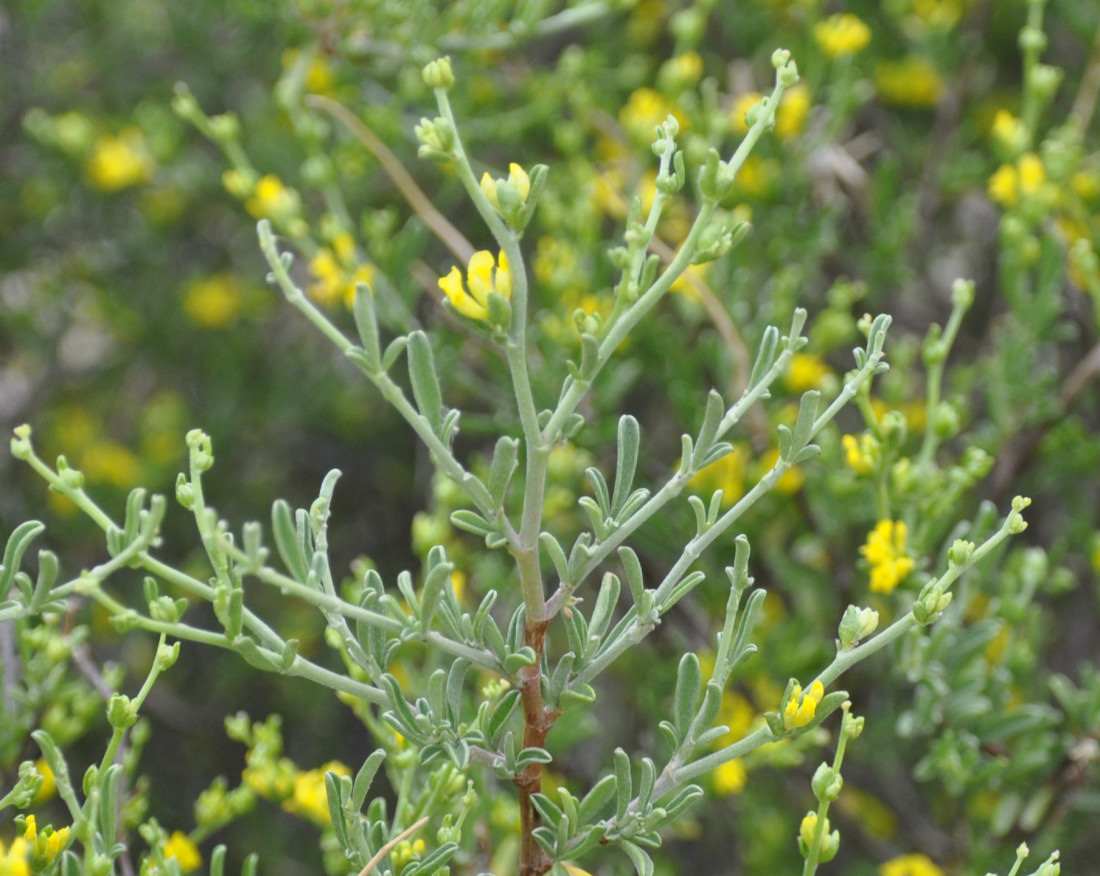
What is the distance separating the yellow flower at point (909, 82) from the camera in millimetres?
2887

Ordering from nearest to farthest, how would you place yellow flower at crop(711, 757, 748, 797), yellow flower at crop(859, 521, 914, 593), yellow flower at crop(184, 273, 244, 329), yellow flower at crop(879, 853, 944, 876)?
yellow flower at crop(859, 521, 914, 593), yellow flower at crop(711, 757, 748, 797), yellow flower at crop(879, 853, 944, 876), yellow flower at crop(184, 273, 244, 329)

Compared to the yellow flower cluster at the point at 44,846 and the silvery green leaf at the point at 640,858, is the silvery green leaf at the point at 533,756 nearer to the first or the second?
the silvery green leaf at the point at 640,858

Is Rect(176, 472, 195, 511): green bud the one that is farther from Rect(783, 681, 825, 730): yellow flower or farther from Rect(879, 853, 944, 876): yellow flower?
Rect(879, 853, 944, 876): yellow flower

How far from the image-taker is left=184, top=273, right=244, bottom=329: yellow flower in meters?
3.29

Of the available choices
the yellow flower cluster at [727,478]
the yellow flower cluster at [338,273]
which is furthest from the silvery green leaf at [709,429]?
the yellow flower cluster at [338,273]

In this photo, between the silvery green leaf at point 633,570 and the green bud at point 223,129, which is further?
the green bud at point 223,129

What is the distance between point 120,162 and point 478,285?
2.10 meters

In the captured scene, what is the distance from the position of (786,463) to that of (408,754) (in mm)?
564

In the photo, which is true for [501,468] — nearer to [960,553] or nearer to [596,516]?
[596,516]

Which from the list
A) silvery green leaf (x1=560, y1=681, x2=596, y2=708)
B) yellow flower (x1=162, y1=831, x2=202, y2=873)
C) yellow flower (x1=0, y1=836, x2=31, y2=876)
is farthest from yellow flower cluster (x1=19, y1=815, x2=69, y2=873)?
silvery green leaf (x1=560, y1=681, x2=596, y2=708)

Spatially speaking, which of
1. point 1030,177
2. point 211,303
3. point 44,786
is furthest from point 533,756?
point 211,303

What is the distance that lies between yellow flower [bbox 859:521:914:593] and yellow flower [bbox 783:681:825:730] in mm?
442

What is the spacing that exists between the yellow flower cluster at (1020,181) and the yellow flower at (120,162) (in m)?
1.94

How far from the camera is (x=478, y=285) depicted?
0.91 m
